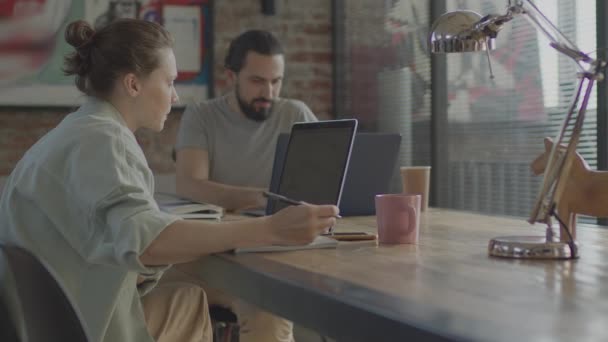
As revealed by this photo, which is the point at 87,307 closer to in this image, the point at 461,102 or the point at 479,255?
the point at 479,255

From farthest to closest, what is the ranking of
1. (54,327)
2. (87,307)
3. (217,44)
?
1. (217,44)
2. (87,307)
3. (54,327)

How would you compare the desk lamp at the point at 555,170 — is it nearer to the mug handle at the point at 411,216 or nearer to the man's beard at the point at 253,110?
the mug handle at the point at 411,216

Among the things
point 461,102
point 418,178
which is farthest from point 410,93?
point 418,178

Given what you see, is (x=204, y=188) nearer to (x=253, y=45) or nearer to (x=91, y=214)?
(x=253, y=45)

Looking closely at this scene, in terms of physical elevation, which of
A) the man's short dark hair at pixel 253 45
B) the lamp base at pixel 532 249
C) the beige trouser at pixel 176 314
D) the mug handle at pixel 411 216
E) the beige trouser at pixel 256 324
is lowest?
the beige trouser at pixel 256 324

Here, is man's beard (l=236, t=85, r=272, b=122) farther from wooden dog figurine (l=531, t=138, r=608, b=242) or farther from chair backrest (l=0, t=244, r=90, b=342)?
chair backrest (l=0, t=244, r=90, b=342)

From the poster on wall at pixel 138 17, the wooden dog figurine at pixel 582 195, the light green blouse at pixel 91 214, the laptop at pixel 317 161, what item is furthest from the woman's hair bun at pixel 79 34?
the poster on wall at pixel 138 17

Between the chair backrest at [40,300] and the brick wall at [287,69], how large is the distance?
3.41 meters

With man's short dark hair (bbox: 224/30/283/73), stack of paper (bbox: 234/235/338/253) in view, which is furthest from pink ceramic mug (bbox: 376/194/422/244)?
man's short dark hair (bbox: 224/30/283/73)

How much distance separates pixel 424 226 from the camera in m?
2.08

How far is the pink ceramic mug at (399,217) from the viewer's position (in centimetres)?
171

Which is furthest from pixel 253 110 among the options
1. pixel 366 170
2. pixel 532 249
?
pixel 532 249

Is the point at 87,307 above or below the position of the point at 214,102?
below

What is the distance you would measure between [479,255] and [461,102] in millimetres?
2378
